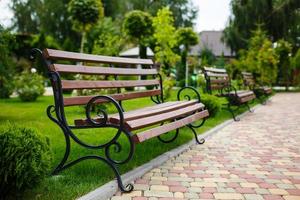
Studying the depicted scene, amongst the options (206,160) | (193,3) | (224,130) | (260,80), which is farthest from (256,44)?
(193,3)

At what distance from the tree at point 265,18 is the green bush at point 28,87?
16645 mm

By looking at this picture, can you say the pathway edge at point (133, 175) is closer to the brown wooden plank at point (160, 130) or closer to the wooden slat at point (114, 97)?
the brown wooden plank at point (160, 130)

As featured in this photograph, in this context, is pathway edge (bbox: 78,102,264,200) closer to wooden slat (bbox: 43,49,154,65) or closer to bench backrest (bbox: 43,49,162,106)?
bench backrest (bbox: 43,49,162,106)

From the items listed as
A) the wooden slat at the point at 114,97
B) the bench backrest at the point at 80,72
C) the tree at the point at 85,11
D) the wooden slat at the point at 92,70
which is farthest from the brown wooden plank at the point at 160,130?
the tree at the point at 85,11

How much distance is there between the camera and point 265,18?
26.5 meters

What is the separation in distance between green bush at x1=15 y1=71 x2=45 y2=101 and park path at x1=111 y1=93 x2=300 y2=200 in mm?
8423

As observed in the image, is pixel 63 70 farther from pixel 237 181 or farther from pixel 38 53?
pixel 237 181

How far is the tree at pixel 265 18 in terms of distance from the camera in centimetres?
2592

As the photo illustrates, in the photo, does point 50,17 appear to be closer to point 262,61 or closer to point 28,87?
point 262,61

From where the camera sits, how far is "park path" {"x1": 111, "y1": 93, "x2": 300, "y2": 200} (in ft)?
10.8

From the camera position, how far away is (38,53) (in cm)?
347

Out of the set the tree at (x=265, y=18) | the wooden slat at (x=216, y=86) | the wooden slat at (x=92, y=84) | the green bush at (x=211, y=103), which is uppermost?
the tree at (x=265, y=18)

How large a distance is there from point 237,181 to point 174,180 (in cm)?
59

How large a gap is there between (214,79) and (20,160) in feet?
21.3
